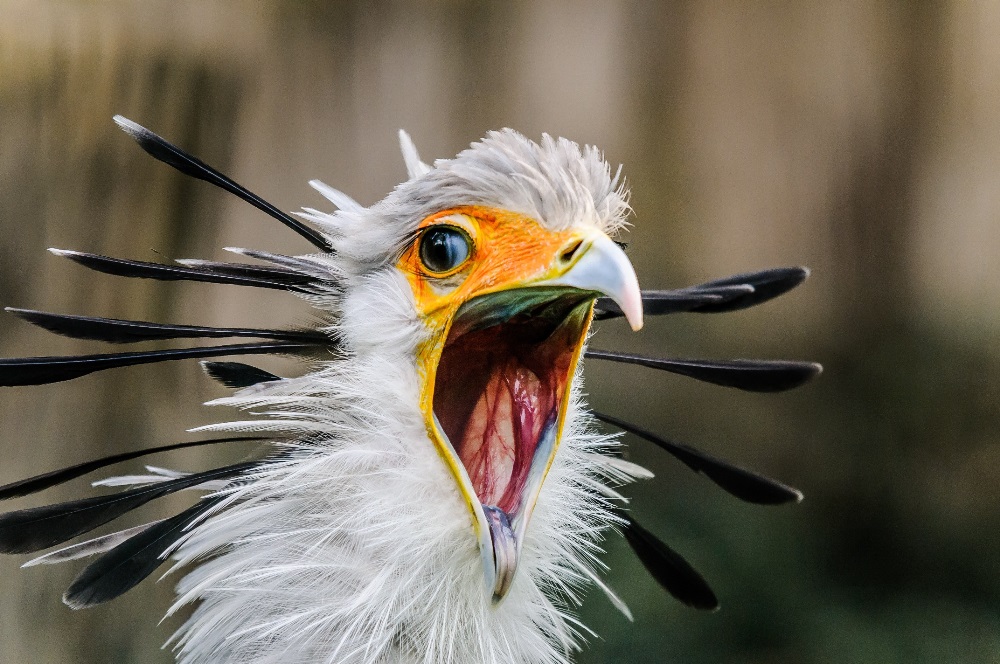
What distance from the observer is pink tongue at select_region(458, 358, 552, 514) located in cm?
85

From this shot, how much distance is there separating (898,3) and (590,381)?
1.27 meters

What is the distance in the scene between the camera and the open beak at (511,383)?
737 millimetres

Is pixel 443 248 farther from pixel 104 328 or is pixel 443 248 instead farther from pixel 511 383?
pixel 104 328

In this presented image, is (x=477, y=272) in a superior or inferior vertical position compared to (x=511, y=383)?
superior

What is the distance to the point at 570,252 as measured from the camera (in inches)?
29.0

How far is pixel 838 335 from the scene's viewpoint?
2.02 metres

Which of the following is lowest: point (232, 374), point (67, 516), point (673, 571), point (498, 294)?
point (673, 571)

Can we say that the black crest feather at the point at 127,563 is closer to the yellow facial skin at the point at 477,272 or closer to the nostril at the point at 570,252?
the yellow facial skin at the point at 477,272

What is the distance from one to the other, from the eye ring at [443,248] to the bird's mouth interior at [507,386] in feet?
0.15

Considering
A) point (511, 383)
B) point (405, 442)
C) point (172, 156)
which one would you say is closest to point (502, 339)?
point (511, 383)

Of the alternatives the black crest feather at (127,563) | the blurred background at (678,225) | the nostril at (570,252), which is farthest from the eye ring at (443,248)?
the blurred background at (678,225)

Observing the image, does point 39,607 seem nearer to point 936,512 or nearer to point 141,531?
point 141,531

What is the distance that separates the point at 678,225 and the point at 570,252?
1.39 meters

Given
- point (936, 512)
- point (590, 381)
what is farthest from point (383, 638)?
point (936, 512)
